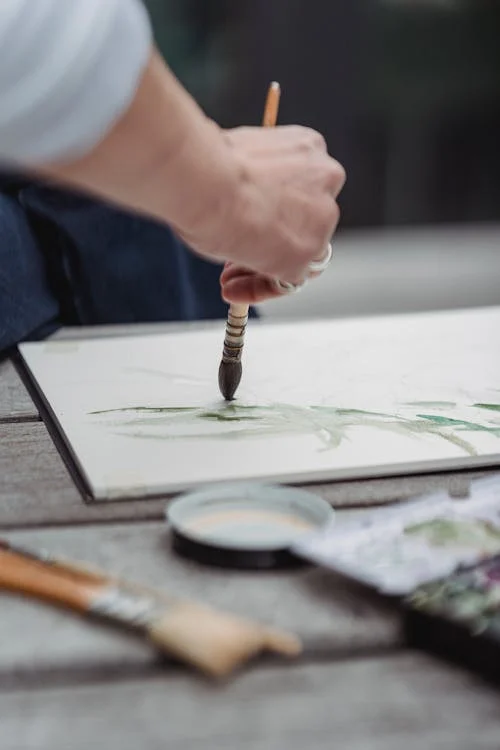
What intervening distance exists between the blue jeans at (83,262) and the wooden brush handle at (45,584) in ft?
2.35

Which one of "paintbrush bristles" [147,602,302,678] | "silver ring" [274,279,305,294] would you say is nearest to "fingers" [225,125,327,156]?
"silver ring" [274,279,305,294]

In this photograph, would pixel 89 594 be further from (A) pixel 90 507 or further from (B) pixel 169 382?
(B) pixel 169 382

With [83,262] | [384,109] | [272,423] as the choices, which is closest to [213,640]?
[272,423]

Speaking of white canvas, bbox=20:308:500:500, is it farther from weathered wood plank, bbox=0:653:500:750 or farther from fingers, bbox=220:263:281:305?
weathered wood plank, bbox=0:653:500:750

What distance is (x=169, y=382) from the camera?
1131mm

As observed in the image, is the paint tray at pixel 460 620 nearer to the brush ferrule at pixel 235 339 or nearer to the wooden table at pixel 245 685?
the wooden table at pixel 245 685

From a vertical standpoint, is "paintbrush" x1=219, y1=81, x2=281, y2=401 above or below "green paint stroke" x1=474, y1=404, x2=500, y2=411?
above

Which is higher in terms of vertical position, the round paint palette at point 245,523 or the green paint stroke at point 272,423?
the round paint palette at point 245,523

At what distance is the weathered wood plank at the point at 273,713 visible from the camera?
1.77 feet

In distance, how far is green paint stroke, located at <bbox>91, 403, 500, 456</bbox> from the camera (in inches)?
38.4

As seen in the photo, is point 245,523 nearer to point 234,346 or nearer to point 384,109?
point 234,346

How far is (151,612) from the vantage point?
63cm

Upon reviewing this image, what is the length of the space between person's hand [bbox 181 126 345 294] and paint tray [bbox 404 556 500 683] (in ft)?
1.02

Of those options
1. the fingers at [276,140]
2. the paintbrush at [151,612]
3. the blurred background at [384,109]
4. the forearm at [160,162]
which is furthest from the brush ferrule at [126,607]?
the blurred background at [384,109]
